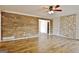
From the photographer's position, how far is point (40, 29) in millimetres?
2113

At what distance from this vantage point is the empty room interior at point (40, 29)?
76.4 inches

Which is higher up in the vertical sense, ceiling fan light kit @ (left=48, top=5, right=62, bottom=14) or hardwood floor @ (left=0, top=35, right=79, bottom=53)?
ceiling fan light kit @ (left=48, top=5, right=62, bottom=14)

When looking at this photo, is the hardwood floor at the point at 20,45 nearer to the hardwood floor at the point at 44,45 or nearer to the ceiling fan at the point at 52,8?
the hardwood floor at the point at 44,45

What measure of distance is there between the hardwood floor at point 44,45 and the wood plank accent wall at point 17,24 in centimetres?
17

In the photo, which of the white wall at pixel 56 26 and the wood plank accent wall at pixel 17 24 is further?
the white wall at pixel 56 26

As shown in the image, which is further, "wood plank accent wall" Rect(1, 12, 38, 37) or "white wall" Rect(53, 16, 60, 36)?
"white wall" Rect(53, 16, 60, 36)

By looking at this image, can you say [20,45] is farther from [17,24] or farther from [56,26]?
[56,26]

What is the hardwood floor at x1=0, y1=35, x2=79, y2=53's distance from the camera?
1963mm

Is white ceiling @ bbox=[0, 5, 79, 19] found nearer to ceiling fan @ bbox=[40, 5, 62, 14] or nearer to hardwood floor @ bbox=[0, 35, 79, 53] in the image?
ceiling fan @ bbox=[40, 5, 62, 14]

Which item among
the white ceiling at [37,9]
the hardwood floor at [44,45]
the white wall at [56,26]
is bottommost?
the hardwood floor at [44,45]

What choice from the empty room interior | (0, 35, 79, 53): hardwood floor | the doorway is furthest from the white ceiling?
(0, 35, 79, 53): hardwood floor

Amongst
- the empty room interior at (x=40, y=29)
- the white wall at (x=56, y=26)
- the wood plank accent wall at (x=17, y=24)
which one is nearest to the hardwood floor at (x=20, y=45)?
the empty room interior at (x=40, y=29)

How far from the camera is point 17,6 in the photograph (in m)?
2.03
